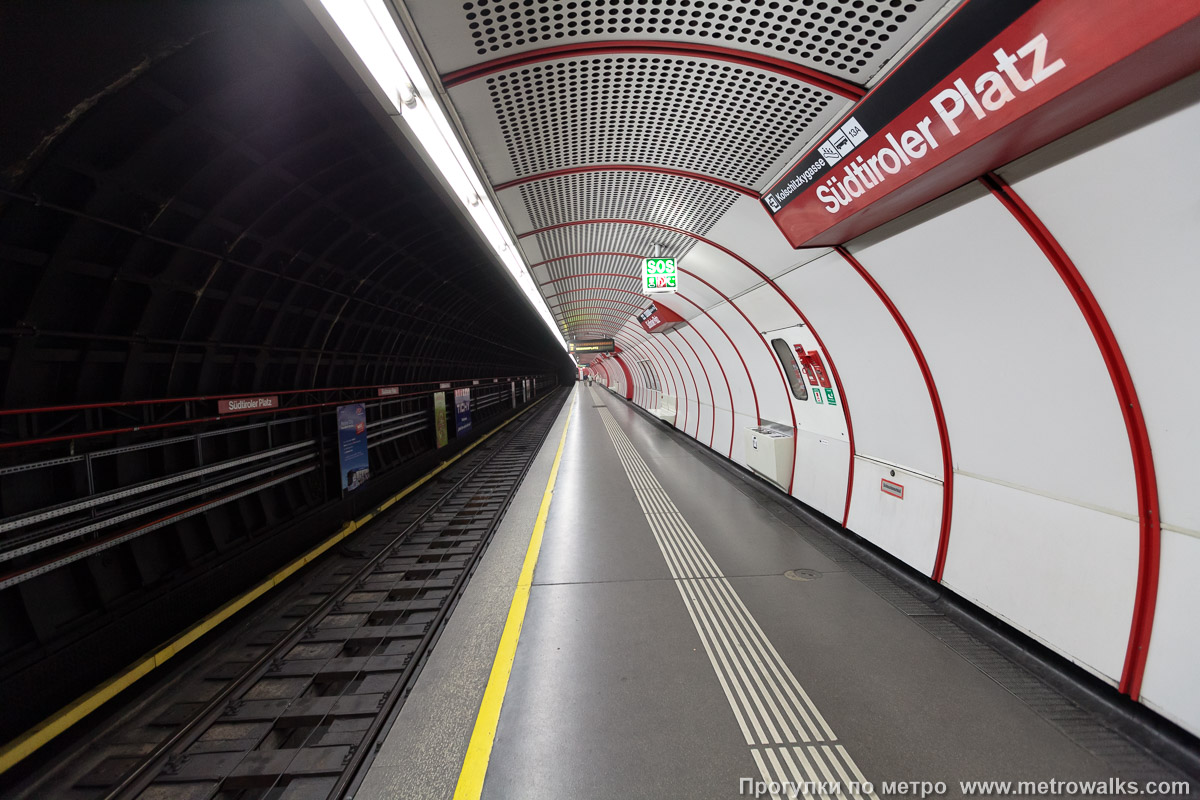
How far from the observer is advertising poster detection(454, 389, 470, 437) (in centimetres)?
1209

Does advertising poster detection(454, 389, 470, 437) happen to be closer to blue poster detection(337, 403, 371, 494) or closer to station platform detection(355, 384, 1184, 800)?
blue poster detection(337, 403, 371, 494)

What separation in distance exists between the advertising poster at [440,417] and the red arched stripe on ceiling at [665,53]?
838 cm

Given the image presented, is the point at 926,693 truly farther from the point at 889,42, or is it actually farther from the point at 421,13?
the point at 421,13

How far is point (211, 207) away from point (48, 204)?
1084mm

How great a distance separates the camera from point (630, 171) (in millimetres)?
4406

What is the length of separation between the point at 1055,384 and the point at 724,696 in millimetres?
2974

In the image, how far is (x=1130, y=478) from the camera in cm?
259

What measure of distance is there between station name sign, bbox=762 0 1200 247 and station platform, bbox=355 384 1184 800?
319cm

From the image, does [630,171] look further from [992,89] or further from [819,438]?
[819,438]

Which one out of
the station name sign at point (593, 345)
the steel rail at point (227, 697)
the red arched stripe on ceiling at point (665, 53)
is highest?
the station name sign at point (593, 345)

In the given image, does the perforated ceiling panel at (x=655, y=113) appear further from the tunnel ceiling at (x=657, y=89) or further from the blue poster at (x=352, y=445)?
the blue poster at (x=352, y=445)

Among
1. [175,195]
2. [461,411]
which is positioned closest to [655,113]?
[175,195]

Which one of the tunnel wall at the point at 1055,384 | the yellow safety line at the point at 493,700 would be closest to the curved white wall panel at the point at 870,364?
the tunnel wall at the point at 1055,384

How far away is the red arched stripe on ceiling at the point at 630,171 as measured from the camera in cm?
426
